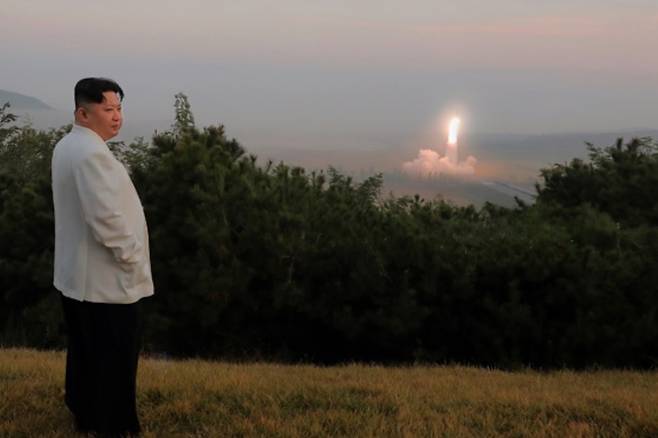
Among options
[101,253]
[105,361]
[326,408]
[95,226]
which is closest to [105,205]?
[95,226]

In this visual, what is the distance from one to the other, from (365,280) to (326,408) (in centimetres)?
464

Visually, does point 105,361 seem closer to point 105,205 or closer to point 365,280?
point 105,205

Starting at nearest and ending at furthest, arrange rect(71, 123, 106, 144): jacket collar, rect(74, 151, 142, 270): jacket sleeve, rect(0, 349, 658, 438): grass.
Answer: rect(74, 151, 142, 270): jacket sleeve < rect(71, 123, 106, 144): jacket collar < rect(0, 349, 658, 438): grass

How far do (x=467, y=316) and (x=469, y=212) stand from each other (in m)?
4.35

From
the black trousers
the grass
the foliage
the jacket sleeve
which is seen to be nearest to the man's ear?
the jacket sleeve

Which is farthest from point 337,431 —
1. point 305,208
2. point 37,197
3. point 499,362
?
point 37,197

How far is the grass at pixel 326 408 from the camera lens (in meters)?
3.71

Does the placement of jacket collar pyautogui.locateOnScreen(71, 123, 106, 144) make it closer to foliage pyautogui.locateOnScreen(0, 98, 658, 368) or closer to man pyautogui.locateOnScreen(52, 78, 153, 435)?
man pyautogui.locateOnScreen(52, 78, 153, 435)

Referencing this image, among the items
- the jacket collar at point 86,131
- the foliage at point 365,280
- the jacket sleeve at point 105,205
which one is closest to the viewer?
the jacket sleeve at point 105,205

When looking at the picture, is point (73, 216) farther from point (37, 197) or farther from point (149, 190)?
point (37, 197)

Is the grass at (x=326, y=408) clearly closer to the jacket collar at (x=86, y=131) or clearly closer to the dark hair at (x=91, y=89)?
the jacket collar at (x=86, y=131)

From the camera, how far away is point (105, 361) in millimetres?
3268

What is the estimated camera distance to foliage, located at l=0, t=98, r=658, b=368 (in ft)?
28.2

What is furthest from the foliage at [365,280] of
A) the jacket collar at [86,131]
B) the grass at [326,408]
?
the jacket collar at [86,131]
